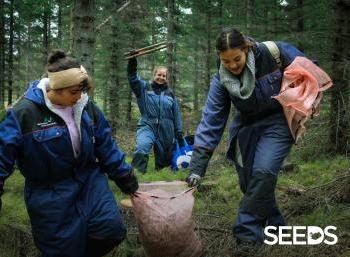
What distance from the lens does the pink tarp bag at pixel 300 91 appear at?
13.8 ft

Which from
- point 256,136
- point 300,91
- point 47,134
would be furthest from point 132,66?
point 47,134

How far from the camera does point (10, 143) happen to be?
11.4 ft

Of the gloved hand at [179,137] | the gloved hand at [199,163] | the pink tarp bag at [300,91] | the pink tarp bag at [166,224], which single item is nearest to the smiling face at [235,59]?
the pink tarp bag at [300,91]

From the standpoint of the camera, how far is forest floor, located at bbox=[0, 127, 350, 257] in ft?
14.4

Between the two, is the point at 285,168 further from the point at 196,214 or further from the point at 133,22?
the point at 133,22

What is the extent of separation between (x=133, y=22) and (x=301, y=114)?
13.1 m

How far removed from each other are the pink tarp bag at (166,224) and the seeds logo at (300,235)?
737 mm

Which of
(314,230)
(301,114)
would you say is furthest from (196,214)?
(301,114)

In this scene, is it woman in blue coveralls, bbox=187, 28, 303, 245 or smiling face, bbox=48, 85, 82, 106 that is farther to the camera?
woman in blue coveralls, bbox=187, 28, 303, 245

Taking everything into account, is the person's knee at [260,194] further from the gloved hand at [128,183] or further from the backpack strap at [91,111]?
the backpack strap at [91,111]

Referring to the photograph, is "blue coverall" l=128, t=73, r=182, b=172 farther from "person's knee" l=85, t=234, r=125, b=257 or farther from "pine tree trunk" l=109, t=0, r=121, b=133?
"pine tree trunk" l=109, t=0, r=121, b=133

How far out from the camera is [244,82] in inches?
166

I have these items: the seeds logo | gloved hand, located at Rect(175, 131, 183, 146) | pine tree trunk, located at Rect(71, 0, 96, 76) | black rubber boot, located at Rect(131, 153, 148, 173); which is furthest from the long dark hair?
gloved hand, located at Rect(175, 131, 183, 146)

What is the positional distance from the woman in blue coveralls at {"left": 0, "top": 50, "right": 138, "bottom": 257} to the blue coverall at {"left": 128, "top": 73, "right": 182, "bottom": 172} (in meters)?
4.27
